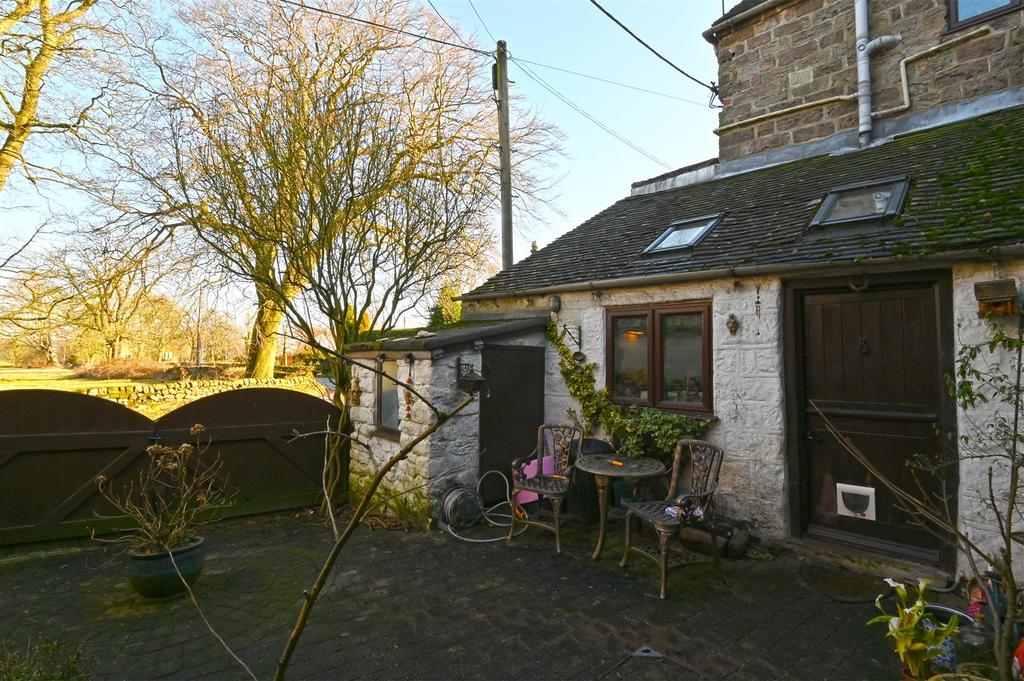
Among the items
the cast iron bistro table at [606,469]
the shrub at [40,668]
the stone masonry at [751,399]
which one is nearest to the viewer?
the shrub at [40,668]

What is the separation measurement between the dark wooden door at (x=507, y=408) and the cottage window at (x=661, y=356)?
1.10 meters

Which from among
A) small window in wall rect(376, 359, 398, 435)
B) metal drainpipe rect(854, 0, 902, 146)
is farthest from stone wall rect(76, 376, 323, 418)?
metal drainpipe rect(854, 0, 902, 146)

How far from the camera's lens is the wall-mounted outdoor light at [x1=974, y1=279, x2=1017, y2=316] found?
3715mm

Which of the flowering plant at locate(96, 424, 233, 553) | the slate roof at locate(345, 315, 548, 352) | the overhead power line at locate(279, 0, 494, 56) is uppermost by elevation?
the overhead power line at locate(279, 0, 494, 56)

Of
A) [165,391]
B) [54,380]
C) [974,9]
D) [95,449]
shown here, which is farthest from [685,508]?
[54,380]

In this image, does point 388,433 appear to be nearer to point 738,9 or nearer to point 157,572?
point 157,572

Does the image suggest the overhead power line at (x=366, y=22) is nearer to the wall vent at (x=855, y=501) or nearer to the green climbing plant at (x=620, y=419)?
the green climbing plant at (x=620, y=419)

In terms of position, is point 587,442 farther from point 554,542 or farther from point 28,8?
point 28,8

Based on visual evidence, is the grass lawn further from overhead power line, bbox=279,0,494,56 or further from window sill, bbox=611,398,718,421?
window sill, bbox=611,398,718,421

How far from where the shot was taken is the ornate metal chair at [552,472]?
16.6ft

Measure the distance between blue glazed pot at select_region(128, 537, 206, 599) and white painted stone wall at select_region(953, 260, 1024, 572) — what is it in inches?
250

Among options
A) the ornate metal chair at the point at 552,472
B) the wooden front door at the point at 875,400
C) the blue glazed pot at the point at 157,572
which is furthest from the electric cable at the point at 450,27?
the blue glazed pot at the point at 157,572

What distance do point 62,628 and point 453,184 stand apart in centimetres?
727

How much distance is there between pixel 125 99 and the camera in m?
8.24
